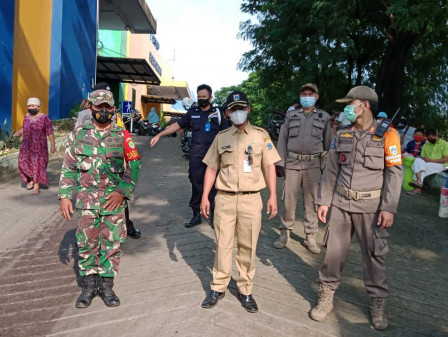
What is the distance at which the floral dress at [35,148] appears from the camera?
24.7ft

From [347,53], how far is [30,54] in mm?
9538

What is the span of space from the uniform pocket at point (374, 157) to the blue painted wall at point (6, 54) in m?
10.3

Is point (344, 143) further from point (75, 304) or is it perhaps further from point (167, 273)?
point (75, 304)

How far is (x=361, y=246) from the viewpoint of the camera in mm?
3455

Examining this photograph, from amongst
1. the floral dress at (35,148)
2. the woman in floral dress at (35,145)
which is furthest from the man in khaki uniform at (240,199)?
the floral dress at (35,148)

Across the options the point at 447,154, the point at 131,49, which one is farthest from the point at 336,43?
the point at 131,49

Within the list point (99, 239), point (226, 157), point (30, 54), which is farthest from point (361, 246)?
point (30, 54)

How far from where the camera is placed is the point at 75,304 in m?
3.53

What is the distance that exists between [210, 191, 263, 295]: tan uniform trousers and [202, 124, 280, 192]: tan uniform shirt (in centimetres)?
10

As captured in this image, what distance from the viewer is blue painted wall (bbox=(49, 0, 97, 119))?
13766mm

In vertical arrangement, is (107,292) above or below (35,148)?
below

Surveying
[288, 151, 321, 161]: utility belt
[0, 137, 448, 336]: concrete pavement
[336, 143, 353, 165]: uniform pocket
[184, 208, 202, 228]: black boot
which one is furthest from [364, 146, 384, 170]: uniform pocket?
[184, 208, 202, 228]: black boot

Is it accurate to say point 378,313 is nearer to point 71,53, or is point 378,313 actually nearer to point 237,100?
point 237,100

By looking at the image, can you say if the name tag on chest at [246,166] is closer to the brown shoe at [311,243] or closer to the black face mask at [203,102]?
the brown shoe at [311,243]
